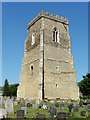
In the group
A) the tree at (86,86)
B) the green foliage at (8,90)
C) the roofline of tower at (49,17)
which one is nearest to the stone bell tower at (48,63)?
the roofline of tower at (49,17)

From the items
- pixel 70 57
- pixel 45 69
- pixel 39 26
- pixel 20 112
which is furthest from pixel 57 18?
pixel 20 112

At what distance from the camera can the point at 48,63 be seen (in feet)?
113

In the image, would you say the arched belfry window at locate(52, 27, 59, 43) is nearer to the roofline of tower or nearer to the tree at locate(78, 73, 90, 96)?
the roofline of tower

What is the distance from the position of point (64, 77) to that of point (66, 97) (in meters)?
3.06

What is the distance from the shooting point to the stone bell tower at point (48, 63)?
33281 millimetres

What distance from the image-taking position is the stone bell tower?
109ft

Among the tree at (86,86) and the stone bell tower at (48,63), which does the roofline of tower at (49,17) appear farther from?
the tree at (86,86)

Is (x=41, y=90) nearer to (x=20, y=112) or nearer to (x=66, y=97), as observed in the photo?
(x=66, y=97)

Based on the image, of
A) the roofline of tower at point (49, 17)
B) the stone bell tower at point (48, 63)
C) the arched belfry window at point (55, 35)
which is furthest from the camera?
the roofline of tower at point (49, 17)

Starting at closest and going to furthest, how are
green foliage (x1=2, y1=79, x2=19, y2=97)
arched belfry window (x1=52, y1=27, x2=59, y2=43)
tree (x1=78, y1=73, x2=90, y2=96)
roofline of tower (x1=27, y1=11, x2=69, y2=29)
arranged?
arched belfry window (x1=52, y1=27, x2=59, y2=43) < roofline of tower (x1=27, y1=11, x2=69, y2=29) < tree (x1=78, y1=73, x2=90, y2=96) < green foliage (x1=2, y1=79, x2=19, y2=97)

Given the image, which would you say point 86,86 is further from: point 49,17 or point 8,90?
point 8,90

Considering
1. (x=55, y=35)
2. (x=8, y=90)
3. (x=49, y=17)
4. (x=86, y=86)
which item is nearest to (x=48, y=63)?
(x=55, y=35)

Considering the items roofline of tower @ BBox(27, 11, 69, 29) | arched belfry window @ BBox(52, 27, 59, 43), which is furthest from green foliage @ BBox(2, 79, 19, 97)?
arched belfry window @ BBox(52, 27, 59, 43)

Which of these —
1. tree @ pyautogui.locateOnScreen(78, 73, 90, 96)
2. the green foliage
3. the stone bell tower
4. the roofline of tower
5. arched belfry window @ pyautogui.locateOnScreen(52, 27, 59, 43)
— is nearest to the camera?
the stone bell tower
